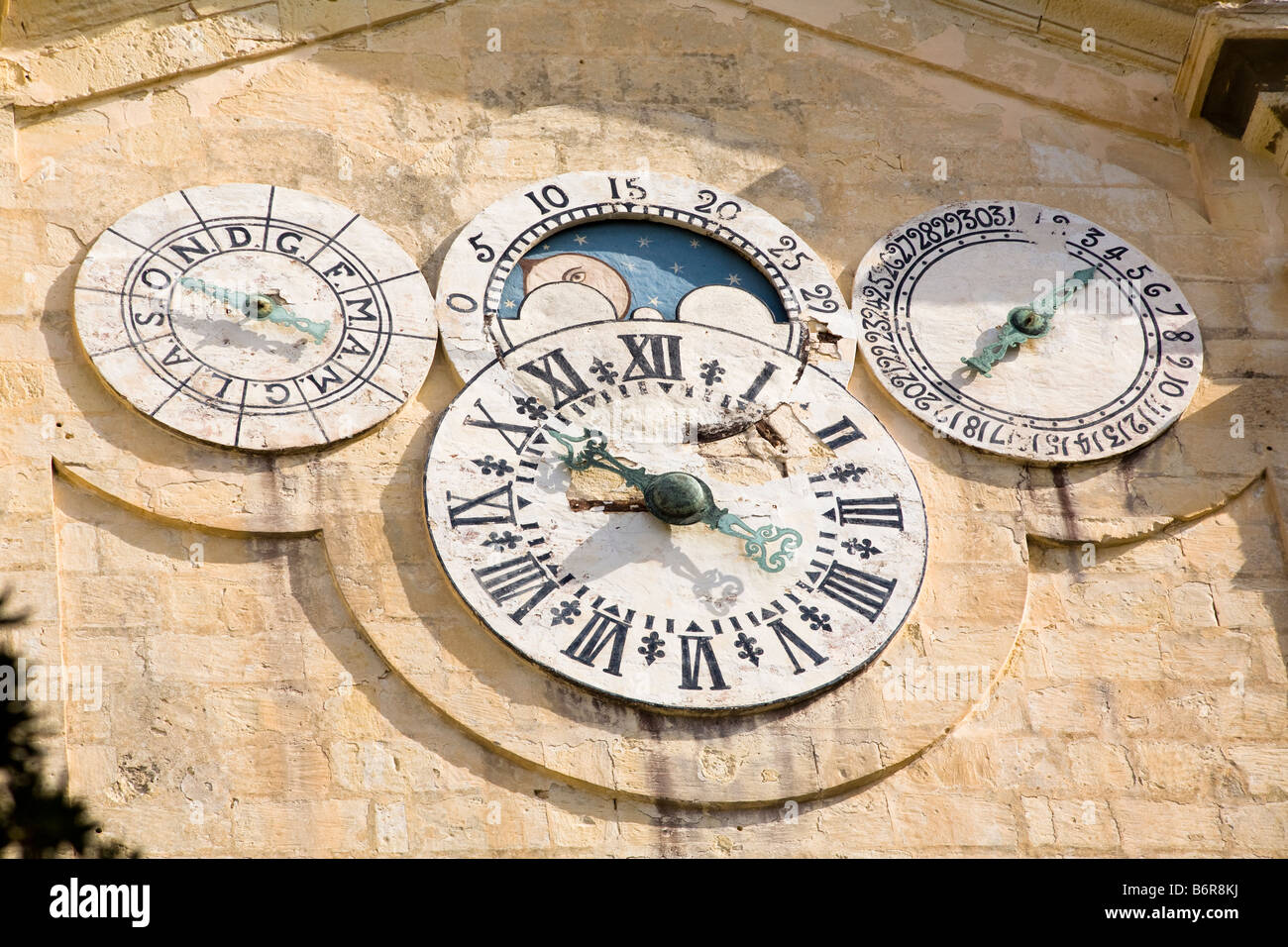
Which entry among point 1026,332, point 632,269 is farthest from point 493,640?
point 1026,332

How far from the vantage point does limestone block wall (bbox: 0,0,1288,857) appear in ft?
28.2

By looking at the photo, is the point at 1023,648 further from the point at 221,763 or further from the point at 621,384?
the point at 221,763

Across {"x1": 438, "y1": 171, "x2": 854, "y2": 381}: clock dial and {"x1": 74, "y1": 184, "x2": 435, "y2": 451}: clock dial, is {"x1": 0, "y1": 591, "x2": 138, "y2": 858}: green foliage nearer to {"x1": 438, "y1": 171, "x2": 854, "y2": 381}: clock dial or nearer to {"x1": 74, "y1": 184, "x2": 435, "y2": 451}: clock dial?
{"x1": 74, "y1": 184, "x2": 435, "y2": 451}: clock dial

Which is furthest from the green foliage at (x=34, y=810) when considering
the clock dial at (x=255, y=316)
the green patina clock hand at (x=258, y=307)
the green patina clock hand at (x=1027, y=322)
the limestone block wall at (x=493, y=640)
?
the green patina clock hand at (x=1027, y=322)

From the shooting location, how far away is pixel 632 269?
9.95 metres

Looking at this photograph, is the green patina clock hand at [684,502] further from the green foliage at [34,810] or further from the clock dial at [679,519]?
the green foliage at [34,810]

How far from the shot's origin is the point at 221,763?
8.46 m

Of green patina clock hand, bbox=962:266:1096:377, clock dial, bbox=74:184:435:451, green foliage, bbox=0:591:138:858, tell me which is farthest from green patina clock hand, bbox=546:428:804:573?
green foliage, bbox=0:591:138:858

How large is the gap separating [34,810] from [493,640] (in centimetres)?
170

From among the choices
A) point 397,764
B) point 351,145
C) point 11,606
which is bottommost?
point 397,764
